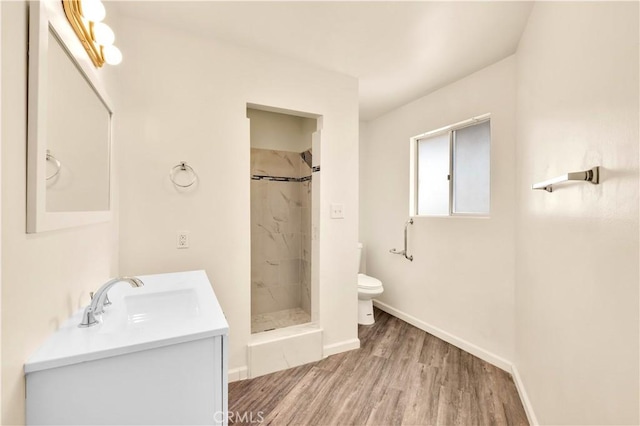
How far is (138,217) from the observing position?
183 cm

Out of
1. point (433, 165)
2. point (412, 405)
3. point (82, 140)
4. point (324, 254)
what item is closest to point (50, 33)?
point (82, 140)

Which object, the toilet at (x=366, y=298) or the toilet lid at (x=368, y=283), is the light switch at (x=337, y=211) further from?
the toilet lid at (x=368, y=283)

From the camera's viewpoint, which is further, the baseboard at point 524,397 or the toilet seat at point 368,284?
the toilet seat at point 368,284

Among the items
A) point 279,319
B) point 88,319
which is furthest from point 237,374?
point 88,319

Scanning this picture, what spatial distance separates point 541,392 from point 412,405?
70cm

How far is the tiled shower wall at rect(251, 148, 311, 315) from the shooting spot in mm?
3150

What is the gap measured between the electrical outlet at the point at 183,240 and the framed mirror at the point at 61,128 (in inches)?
23.5

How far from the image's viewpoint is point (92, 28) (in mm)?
1129

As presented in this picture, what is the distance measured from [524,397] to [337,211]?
1727 mm

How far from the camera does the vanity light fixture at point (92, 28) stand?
100cm

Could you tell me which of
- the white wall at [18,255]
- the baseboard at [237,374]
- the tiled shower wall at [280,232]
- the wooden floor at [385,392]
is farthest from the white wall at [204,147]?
the white wall at [18,255]

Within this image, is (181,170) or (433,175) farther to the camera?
(433,175)

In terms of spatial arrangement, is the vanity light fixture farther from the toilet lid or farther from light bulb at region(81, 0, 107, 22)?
the toilet lid

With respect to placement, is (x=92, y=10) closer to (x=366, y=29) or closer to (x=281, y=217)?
(x=366, y=29)
